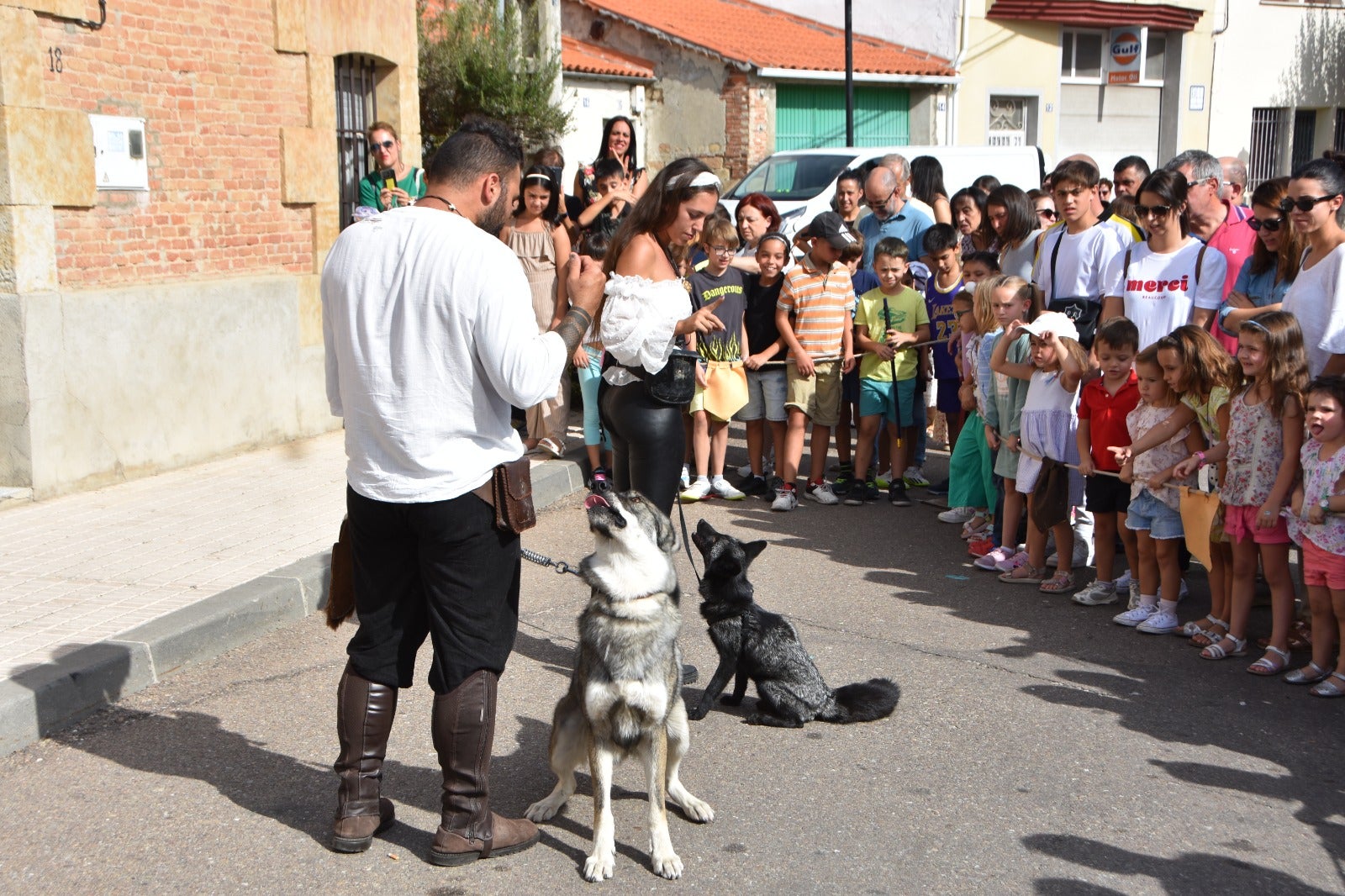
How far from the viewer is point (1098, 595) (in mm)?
6465

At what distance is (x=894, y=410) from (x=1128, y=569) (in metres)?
2.30

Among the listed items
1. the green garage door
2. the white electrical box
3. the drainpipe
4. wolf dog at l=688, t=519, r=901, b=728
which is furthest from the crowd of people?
the drainpipe

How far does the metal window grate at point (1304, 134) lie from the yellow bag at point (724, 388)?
2633 cm

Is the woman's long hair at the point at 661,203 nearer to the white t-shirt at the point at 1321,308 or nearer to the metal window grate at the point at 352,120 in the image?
the white t-shirt at the point at 1321,308

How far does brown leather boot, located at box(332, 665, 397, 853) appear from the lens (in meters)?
3.88

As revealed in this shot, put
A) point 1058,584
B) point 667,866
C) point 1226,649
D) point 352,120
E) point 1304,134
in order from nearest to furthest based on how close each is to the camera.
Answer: point 667,866, point 1226,649, point 1058,584, point 352,120, point 1304,134

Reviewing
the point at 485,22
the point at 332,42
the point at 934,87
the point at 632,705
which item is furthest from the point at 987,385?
the point at 934,87

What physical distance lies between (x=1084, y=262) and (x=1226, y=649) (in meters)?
2.61

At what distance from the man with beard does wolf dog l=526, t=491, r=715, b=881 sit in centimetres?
27

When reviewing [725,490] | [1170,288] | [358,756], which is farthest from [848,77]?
[358,756]

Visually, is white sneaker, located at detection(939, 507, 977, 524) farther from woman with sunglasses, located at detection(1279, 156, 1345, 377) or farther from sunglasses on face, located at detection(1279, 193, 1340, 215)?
sunglasses on face, located at detection(1279, 193, 1340, 215)

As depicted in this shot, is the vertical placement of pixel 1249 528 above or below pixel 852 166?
below

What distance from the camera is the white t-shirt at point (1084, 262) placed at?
737 centimetres

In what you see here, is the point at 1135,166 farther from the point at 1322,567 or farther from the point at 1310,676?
the point at 1310,676
